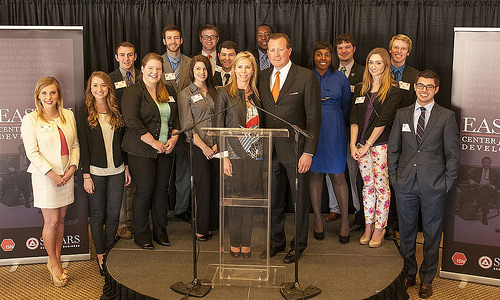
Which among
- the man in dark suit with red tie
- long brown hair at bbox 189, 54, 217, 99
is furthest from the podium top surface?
long brown hair at bbox 189, 54, 217, 99

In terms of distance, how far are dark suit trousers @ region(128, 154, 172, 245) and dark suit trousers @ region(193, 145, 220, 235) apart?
0.23 metres

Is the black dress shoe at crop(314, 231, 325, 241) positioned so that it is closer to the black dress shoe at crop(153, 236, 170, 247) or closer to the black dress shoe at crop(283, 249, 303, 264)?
the black dress shoe at crop(283, 249, 303, 264)

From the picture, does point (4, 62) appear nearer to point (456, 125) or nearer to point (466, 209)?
point (456, 125)

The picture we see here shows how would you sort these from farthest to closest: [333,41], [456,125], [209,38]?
[333,41], [209,38], [456,125]

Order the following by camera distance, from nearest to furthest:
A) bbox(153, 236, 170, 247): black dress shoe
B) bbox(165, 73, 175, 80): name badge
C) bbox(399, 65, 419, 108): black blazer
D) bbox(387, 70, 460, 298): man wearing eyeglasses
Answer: bbox(387, 70, 460, 298): man wearing eyeglasses < bbox(153, 236, 170, 247): black dress shoe < bbox(399, 65, 419, 108): black blazer < bbox(165, 73, 175, 80): name badge

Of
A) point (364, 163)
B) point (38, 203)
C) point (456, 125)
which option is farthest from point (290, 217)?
point (38, 203)

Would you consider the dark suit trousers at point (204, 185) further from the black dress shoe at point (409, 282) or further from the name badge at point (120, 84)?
the black dress shoe at point (409, 282)

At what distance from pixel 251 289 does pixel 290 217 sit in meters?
1.66

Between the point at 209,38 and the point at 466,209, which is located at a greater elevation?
the point at 209,38

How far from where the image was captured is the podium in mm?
3490

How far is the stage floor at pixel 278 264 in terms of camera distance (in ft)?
11.8

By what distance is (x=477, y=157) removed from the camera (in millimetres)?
3992

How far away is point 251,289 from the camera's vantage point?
11.9ft

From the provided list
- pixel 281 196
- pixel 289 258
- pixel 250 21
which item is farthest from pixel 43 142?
pixel 250 21
